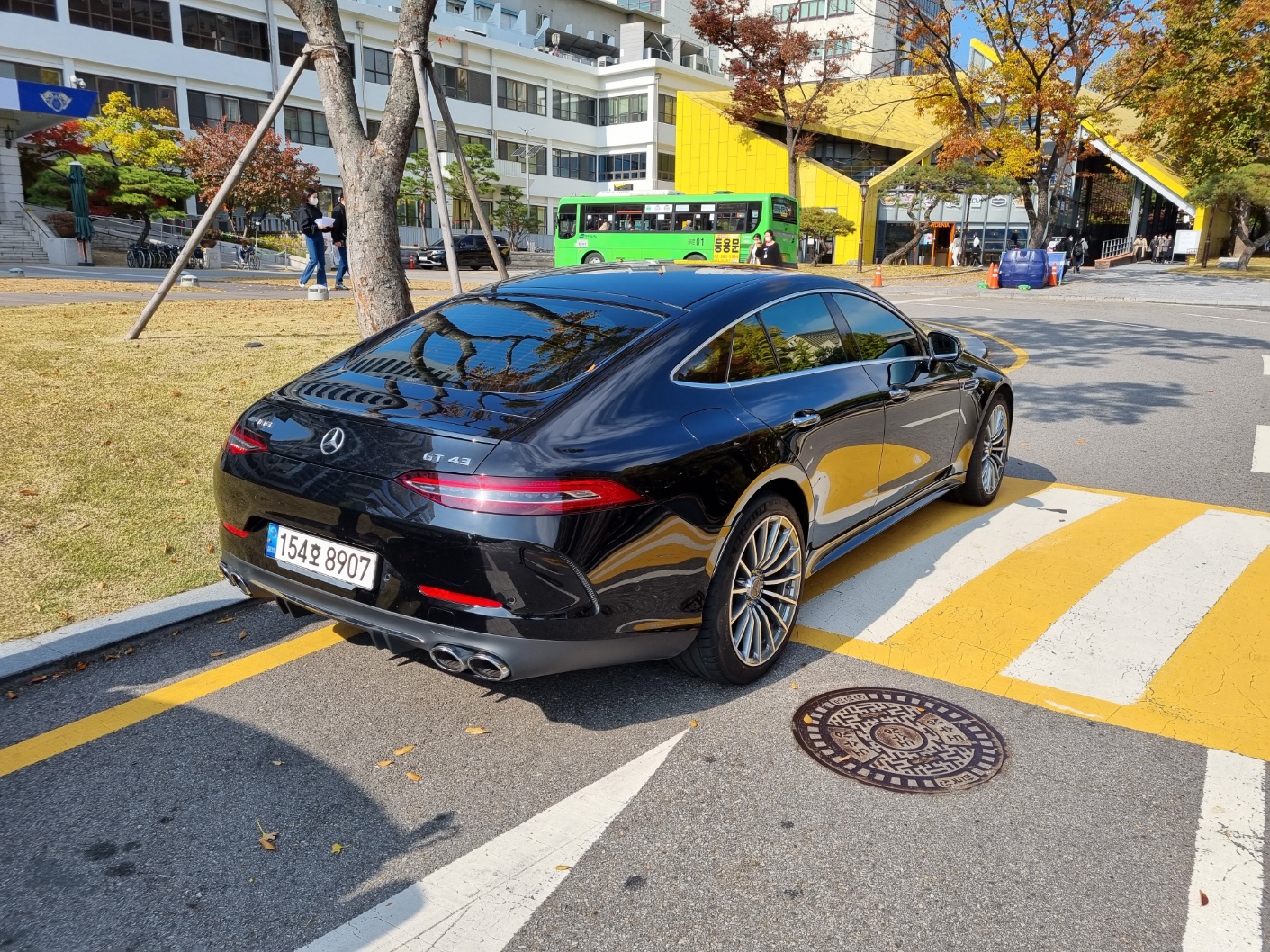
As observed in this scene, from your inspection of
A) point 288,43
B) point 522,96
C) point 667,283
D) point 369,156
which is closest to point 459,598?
point 667,283

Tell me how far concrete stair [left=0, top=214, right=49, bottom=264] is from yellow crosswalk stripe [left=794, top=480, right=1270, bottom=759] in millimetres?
32875

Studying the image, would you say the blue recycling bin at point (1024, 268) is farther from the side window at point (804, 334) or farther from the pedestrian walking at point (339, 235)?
the side window at point (804, 334)

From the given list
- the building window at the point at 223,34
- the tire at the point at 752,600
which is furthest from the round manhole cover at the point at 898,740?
the building window at the point at 223,34

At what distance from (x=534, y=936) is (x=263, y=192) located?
4226cm

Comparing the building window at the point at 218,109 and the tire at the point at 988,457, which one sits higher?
the building window at the point at 218,109

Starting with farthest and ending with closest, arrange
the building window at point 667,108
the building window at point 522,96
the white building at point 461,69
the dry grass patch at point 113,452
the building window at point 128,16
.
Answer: the building window at point 667,108, the building window at point 522,96, the white building at point 461,69, the building window at point 128,16, the dry grass patch at point 113,452

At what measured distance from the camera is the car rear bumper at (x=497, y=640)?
3.01 meters

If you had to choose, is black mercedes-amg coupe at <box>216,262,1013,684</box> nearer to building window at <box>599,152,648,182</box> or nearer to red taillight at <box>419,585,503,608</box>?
red taillight at <box>419,585,503,608</box>

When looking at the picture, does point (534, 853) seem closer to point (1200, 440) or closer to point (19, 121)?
point (1200, 440)

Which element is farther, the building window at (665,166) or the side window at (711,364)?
the building window at (665,166)

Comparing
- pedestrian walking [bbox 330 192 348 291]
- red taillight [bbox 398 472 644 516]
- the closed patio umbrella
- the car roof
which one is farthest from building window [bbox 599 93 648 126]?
red taillight [bbox 398 472 644 516]

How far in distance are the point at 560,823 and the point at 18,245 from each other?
35012 mm

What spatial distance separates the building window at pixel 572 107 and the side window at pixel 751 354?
6456 cm

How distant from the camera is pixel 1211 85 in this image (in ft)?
106
